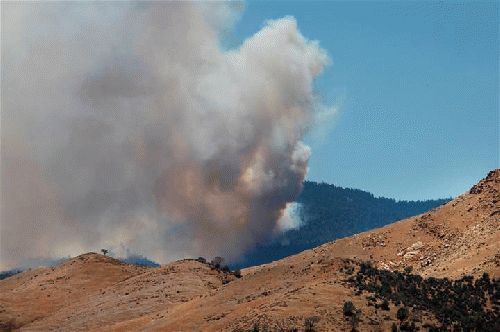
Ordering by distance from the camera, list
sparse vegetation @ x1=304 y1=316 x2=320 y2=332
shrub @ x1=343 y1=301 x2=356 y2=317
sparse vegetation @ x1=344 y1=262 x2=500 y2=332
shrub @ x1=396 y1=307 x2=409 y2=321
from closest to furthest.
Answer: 1. sparse vegetation @ x1=304 y1=316 x2=320 y2=332
2. shrub @ x1=396 y1=307 x2=409 y2=321
3. shrub @ x1=343 y1=301 x2=356 y2=317
4. sparse vegetation @ x1=344 y1=262 x2=500 y2=332

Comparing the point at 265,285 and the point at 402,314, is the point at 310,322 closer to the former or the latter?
the point at 402,314

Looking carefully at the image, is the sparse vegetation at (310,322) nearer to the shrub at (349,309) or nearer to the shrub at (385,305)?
the shrub at (349,309)

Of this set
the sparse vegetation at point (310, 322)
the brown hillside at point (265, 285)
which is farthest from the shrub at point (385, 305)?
the sparse vegetation at point (310, 322)

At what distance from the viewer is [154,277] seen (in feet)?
342

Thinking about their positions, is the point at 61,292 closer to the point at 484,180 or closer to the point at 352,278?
the point at 352,278

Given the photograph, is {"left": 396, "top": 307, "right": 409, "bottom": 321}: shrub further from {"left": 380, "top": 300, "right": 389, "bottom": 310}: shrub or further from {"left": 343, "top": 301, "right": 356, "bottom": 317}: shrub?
{"left": 343, "top": 301, "right": 356, "bottom": 317}: shrub

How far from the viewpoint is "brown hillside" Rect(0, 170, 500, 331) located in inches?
2133

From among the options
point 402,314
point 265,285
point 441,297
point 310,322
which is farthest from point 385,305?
point 265,285

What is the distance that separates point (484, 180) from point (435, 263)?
90.3 feet

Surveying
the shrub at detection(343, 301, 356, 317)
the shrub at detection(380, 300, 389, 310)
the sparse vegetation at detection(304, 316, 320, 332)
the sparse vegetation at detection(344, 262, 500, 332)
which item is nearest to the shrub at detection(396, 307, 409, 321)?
the sparse vegetation at detection(344, 262, 500, 332)

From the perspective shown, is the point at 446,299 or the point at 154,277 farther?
the point at 154,277

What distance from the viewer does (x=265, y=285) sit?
70.4m

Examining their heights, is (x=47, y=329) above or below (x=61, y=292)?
below

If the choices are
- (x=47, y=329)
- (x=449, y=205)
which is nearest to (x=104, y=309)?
(x=47, y=329)
